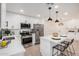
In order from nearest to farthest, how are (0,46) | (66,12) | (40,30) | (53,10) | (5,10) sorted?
(0,46), (5,10), (66,12), (53,10), (40,30)

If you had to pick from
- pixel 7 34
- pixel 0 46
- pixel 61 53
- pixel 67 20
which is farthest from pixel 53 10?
pixel 0 46

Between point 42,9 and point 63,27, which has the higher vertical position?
point 42,9

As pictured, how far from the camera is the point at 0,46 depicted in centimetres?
138

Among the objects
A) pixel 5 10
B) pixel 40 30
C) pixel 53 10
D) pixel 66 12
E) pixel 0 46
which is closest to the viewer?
pixel 0 46

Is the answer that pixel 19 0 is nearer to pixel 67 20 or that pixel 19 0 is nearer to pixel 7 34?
pixel 7 34

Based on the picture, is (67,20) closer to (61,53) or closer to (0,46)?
(61,53)

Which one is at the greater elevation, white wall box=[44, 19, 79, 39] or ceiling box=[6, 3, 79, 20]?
ceiling box=[6, 3, 79, 20]

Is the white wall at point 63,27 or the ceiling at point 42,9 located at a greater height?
the ceiling at point 42,9

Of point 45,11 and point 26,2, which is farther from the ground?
point 26,2

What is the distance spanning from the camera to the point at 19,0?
67.9 inches

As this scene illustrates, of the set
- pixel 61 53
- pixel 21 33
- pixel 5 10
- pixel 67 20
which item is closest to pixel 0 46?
pixel 21 33

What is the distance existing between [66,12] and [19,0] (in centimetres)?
93

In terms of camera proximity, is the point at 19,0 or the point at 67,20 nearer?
the point at 19,0

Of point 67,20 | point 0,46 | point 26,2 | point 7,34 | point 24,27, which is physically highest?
point 26,2
